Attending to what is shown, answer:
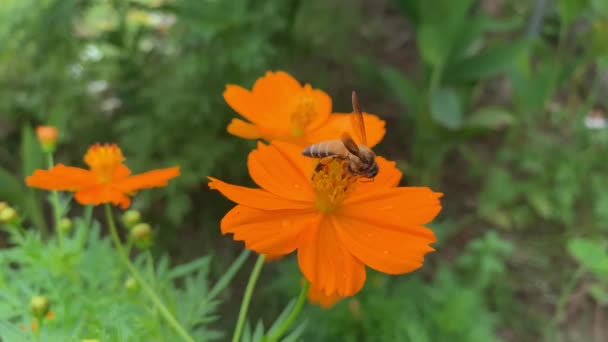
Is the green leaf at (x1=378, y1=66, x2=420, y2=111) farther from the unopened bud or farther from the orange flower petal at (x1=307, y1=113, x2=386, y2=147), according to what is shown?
the unopened bud

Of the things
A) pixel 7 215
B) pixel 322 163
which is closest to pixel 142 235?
pixel 7 215

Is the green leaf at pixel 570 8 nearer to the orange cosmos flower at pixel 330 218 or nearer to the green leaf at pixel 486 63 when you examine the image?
the green leaf at pixel 486 63

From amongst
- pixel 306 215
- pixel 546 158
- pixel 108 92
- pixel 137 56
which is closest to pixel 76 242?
pixel 306 215

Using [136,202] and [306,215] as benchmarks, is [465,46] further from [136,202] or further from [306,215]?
[306,215]

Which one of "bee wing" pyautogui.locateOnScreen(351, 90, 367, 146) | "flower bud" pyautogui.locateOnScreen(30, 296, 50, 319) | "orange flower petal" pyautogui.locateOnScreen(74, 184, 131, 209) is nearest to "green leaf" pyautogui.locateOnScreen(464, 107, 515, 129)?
"bee wing" pyautogui.locateOnScreen(351, 90, 367, 146)

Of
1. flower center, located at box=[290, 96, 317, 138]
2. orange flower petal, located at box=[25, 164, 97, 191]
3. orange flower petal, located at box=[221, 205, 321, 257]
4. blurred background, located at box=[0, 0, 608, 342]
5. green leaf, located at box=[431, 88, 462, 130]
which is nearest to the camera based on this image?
orange flower petal, located at box=[221, 205, 321, 257]
